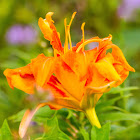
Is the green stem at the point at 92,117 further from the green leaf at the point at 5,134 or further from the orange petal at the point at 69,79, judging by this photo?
the green leaf at the point at 5,134

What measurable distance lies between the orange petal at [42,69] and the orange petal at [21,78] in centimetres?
2

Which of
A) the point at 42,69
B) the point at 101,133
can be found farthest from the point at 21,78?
the point at 101,133

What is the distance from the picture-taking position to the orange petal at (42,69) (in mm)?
532

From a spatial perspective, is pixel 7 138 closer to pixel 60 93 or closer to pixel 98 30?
pixel 60 93

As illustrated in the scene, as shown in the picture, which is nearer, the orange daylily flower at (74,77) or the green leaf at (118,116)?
the orange daylily flower at (74,77)

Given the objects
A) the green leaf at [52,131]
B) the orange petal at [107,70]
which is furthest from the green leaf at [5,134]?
the orange petal at [107,70]

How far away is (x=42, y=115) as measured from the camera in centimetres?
69

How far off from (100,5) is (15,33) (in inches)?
23.1

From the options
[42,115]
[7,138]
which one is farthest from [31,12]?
[7,138]

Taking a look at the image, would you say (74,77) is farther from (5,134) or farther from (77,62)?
(5,134)

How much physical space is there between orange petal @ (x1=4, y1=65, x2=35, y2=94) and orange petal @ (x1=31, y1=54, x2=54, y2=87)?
20 millimetres

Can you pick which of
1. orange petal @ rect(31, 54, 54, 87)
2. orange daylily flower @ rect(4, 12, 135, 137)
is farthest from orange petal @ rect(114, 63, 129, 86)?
orange petal @ rect(31, 54, 54, 87)

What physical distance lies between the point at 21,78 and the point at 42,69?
5 centimetres

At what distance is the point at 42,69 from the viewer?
54cm
